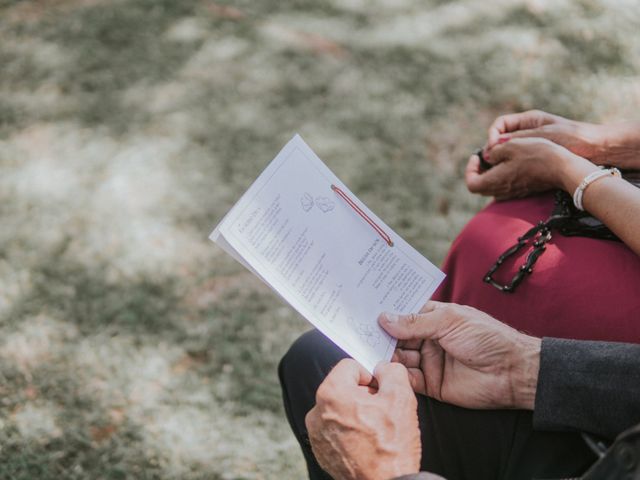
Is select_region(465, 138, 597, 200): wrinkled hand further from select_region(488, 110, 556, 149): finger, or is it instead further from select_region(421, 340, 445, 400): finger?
select_region(421, 340, 445, 400): finger

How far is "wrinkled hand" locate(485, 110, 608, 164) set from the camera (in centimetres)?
139

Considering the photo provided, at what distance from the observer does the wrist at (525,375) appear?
1034mm

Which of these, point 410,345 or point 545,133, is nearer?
point 410,345

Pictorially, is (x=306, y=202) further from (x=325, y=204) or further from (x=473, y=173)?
(x=473, y=173)

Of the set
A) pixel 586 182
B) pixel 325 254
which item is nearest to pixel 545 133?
pixel 586 182

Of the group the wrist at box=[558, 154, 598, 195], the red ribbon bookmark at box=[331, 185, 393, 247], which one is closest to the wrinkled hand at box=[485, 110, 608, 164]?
the wrist at box=[558, 154, 598, 195]

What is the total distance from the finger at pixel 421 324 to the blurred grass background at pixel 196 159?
2.32 ft

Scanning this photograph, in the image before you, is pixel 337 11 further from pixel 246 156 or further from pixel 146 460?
pixel 146 460

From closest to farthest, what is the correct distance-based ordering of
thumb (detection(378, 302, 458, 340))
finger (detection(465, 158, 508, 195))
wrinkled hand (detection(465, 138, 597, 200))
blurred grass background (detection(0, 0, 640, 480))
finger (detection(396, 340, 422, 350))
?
thumb (detection(378, 302, 458, 340))
finger (detection(396, 340, 422, 350))
wrinkled hand (detection(465, 138, 597, 200))
finger (detection(465, 158, 508, 195))
blurred grass background (detection(0, 0, 640, 480))

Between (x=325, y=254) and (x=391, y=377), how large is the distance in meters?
0.22

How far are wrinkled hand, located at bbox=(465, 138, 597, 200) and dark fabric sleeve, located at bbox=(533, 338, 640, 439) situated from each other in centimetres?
39

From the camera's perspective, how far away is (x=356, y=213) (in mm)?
1119

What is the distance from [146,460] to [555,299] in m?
1.03

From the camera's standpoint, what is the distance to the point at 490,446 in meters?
1.07
